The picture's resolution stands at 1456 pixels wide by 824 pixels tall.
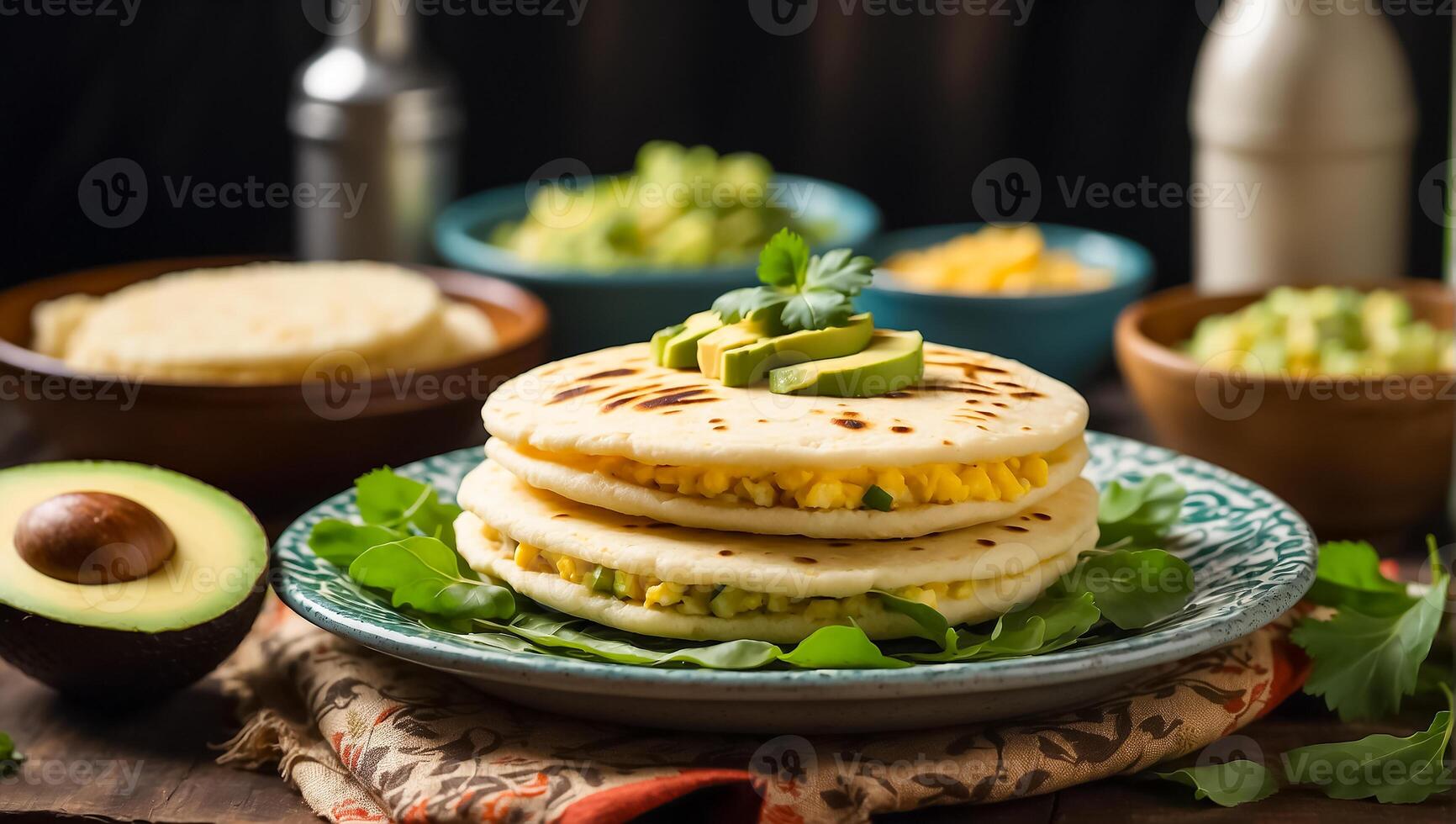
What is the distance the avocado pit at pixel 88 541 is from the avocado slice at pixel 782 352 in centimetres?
67

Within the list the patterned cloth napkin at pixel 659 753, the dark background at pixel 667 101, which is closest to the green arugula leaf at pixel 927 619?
the patterned cloth napkin at pixel 659 753

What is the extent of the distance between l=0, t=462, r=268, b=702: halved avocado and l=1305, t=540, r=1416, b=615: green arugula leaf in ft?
4.12

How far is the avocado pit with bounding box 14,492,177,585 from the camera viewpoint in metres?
1.61

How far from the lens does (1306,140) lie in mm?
2873

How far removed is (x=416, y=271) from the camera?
2922 millimetres

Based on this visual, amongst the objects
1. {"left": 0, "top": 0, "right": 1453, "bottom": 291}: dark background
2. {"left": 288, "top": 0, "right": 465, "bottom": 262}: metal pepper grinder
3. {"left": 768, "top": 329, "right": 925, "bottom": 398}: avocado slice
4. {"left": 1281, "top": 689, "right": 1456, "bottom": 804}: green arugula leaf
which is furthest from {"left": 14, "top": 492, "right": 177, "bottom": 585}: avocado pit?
{"left": 0, "top": 0, "right": 1453, "bottom": 291}: dark background

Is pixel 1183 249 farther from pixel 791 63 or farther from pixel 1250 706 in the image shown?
pixel 1250 706

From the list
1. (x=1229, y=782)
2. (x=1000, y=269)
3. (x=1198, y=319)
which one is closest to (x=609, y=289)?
(x=1000, y=269)

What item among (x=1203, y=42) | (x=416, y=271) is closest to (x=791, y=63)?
(x=1203, y=42)

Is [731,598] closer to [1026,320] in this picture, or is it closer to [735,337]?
[735,337]

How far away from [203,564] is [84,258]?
8.11ft

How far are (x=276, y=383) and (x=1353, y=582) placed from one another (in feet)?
5.06

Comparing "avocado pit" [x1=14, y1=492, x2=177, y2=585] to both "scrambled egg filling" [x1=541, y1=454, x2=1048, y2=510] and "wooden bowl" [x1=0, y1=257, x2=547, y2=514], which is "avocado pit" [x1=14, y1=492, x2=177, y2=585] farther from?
"wooden bowl" [x1=0, y1=257, x2=547, y2=514]

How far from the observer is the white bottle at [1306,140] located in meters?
2.87
